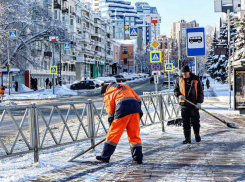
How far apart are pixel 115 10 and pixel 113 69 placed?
8852cm

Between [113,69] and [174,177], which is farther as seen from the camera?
[113,69]

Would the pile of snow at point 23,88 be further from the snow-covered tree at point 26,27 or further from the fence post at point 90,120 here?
the fence post at point 90,120

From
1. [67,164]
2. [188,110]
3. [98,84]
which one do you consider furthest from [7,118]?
[98,84]

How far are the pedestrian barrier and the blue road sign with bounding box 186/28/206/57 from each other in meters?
3.96

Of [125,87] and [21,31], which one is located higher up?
[21,31]

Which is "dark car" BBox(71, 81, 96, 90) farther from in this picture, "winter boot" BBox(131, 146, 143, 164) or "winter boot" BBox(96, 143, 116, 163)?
"winter boot" BBox(131, 146, 143, 164)

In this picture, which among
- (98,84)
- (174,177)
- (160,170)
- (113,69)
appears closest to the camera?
(174,177)

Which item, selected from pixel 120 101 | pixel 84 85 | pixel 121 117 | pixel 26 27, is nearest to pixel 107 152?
pixel 121 117

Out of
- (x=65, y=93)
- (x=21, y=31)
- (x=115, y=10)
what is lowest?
(x=65, y=93)

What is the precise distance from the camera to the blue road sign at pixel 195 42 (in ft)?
35.0

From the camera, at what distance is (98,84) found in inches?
1981

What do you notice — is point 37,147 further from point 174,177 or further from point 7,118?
point 174,177

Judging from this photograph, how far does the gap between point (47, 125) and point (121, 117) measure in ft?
4.93

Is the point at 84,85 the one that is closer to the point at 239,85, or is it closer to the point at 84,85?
the point at 84,85
